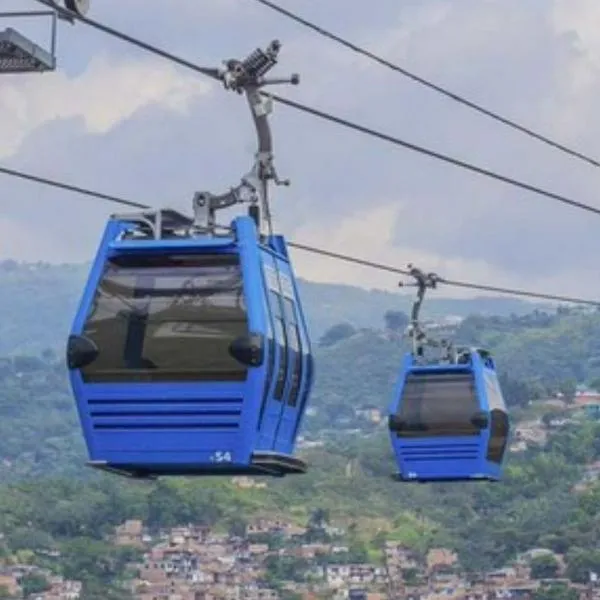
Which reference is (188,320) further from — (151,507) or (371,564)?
(151,507)

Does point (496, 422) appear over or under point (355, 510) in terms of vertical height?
under

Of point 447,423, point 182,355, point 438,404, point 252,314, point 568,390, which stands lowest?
point 182,355

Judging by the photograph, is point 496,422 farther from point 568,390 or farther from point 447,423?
point 568,390

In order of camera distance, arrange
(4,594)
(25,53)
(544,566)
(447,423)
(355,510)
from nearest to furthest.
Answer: (25,53) → (447,423) → (4,594) → (544,566) → (355,510)

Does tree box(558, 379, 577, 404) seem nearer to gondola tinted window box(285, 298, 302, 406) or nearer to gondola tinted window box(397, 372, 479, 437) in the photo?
gondola tinted window box(397, 372, 479, 437)

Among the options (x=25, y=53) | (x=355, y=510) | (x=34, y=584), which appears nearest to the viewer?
(x=25, y=53)

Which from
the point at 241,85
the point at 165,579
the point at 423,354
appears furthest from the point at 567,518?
the point at 241,85

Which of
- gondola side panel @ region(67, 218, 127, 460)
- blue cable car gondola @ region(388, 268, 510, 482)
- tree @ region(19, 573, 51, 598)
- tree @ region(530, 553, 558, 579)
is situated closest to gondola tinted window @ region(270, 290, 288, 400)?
gondola side panel @ region(67, 218, 127, 460)

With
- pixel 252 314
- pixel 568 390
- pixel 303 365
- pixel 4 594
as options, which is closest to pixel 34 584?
pixel 4 594
